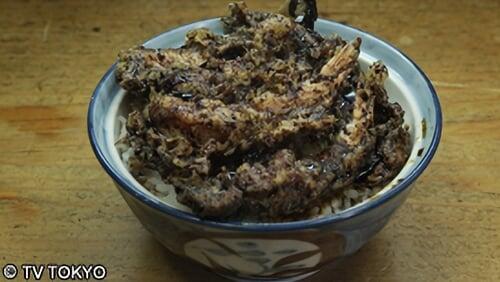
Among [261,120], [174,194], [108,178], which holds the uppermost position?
[261,120]

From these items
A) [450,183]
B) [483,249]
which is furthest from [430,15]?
[483,249]

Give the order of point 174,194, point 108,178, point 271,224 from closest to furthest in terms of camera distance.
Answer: point 271,224
point 174,194
point 108,178

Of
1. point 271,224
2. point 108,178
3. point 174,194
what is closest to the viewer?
point 271,224

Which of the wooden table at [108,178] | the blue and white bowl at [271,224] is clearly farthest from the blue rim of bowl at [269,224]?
the wooden table at [108,178]

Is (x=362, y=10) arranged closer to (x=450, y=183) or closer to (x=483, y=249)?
(x=450, y=183)

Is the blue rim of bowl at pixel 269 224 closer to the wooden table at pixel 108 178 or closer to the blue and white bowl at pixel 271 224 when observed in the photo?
the blue and white bowl at pixel 271 224

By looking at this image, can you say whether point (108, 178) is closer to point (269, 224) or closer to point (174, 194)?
point (174, 194)

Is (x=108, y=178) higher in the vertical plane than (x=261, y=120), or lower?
lower

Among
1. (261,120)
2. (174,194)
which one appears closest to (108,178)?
(174,194)
